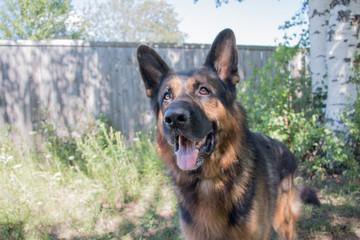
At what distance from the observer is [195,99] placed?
2.43m

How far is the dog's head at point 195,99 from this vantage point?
2.14 metres

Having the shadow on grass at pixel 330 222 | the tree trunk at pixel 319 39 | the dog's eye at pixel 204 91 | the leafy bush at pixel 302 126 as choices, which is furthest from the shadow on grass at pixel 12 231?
the tree trunk at pixel 319 39

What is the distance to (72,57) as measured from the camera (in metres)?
6.59

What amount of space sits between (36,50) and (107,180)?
4226 millimetres

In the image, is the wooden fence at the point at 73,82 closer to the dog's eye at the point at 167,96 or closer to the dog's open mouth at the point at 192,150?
the dog's eye at the point at 167,96

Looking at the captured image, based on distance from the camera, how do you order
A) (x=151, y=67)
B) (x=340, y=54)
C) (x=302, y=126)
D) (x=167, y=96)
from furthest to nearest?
(x=302, y=126)
(x=340, y=54)
(x=151, y=67)
(x=167, y=96)

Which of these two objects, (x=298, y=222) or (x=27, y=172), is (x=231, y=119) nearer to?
(x=298, y=222)

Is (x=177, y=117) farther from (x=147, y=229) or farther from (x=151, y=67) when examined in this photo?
(x=147, y=229)

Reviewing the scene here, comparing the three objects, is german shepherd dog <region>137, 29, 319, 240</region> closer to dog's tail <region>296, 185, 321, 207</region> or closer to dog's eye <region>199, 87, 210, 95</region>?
dog's eye <region>199, 87, 210, 95</region>

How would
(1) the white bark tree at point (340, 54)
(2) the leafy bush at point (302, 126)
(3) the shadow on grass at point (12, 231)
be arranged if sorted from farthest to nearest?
(1) the white bark tree at point (340, 54) < (2) the leafy bush at point (302, 126) < (3) the shadow on grass at point (12, 231)

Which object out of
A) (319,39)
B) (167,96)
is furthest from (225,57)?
(319,39)

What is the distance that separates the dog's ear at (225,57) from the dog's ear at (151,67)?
57cm

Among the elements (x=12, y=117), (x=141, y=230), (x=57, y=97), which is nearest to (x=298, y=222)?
(x=141, y=230)

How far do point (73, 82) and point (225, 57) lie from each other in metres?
5.17
